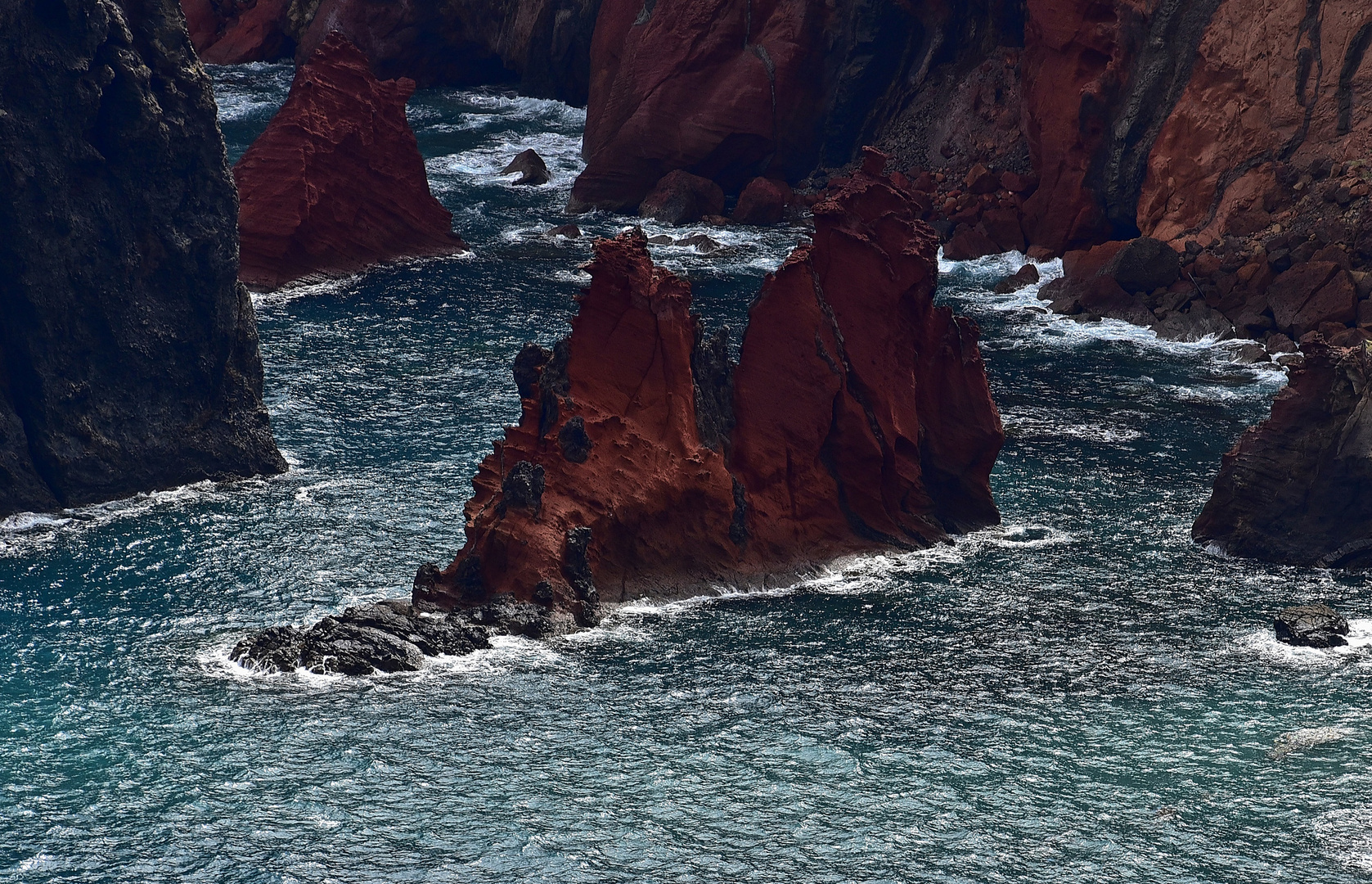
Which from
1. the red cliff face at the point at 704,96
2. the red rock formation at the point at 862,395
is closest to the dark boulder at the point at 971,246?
the red cliff face at the point at 704,96

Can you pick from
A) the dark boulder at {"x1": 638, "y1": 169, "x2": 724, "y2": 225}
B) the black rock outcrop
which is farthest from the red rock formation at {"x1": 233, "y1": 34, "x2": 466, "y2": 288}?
the black rock outcrop

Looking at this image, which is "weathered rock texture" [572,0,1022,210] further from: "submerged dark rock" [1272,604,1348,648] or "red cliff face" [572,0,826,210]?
"submerged dark rock" [1272,604,1348,648]

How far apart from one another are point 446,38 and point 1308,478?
100442mm

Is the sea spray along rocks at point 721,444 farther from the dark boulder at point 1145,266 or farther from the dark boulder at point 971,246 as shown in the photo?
the dark boulder at point 971,246

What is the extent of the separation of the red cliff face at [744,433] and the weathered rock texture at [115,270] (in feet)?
44.4

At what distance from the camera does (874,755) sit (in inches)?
1767

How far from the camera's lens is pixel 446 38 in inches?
5664

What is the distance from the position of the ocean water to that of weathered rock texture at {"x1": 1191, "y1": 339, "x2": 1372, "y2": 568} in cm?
151

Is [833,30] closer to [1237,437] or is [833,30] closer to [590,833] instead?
[1237,437]

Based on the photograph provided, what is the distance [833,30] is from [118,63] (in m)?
61.7

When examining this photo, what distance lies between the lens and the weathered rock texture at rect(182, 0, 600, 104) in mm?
136500

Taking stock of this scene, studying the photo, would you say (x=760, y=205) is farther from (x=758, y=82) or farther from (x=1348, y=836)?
(x=1348, y=836)

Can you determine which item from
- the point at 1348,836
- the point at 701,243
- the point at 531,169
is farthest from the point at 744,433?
the point at 531,169

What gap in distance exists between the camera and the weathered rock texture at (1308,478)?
57781 millimetres
